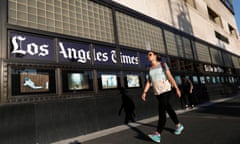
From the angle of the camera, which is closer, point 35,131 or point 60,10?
point 35,131

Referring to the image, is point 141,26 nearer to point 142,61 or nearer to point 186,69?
point 142,61

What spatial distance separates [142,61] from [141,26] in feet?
5.66

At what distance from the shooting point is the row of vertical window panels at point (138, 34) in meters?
6.63

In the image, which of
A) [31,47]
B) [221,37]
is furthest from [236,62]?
[31,47]

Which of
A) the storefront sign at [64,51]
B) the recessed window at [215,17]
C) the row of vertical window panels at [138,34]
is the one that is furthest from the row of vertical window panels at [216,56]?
the storefront sign at [64,51]

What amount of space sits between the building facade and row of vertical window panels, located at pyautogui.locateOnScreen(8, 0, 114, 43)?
2cm

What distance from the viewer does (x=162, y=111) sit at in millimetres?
3340

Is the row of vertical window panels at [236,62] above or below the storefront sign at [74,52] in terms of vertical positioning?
above

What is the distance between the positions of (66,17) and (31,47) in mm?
1481

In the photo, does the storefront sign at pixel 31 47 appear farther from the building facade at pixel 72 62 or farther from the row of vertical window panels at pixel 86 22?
the row of vertical window panels at pixel 86 22

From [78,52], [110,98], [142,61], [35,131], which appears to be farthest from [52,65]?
[142,61]

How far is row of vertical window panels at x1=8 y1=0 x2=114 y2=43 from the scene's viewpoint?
3977mm

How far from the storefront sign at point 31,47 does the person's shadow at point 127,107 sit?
8.90ft

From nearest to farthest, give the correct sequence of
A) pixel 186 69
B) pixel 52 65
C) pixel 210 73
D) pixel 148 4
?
pixel 52 65 < pixel 148 4 < pixel 186 69 < pixel 210 73
